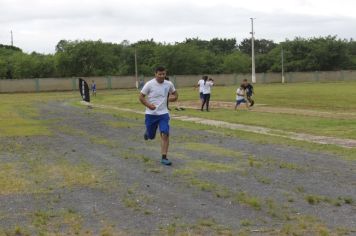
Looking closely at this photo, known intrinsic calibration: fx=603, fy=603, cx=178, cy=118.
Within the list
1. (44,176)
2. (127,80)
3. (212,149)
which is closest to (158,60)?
(127,80)

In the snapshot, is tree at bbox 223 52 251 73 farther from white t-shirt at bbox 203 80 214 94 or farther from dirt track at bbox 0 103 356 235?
dirt track at bbox 0 103 356 235

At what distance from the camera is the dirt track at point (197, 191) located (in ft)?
21.7

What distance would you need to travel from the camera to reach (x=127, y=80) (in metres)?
80.9

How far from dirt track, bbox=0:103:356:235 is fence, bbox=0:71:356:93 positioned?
55943 mm

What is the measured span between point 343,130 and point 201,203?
33.9 feet

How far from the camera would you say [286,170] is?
32.6 feet

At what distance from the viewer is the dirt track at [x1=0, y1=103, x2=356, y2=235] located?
6615mm

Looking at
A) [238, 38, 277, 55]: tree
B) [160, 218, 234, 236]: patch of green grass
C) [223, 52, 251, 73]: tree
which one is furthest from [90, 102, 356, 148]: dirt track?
[238, 38, 277, 55]: tree

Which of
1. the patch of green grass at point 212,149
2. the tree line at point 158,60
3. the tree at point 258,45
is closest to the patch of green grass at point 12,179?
the patch of green grass at point 212,149

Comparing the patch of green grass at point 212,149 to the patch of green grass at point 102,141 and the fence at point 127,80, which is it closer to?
the patch of green grass at point 102,141

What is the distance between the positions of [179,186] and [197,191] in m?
0.45

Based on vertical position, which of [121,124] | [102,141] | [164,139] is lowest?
[121,124]

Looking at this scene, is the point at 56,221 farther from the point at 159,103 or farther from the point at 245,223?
the point at 159,103

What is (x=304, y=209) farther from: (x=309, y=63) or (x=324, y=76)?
(x=309, y=63)
